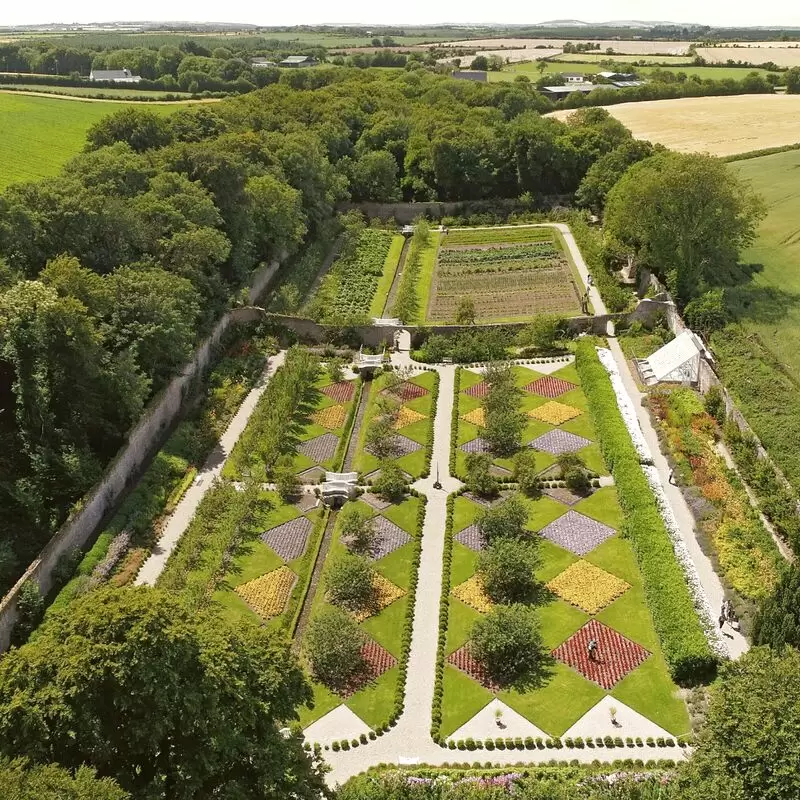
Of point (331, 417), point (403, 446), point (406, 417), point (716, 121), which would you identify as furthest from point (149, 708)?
point (716, 121)

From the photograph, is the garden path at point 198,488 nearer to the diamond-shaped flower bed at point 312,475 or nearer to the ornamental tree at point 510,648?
the diamond-shaped flower bed at point 312,475

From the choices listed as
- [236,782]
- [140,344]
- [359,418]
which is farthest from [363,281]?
[236,782]

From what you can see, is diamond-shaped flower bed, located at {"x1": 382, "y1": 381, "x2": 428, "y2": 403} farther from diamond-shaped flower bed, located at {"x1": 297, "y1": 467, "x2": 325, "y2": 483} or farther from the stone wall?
the stone wall

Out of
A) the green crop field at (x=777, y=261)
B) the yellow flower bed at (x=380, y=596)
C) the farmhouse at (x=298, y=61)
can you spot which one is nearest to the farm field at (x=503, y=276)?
the green crop field at (x=777, y=261)

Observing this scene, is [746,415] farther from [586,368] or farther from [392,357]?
[392,357]

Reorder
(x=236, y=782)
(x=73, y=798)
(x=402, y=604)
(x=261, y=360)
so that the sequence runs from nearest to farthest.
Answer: (x=73, y=798) < (x=236, y=782) < (x=402, y=604) < (x=261, y=360)

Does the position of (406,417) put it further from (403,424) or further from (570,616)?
(570,616)

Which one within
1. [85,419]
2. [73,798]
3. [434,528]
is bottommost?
[434,528]
